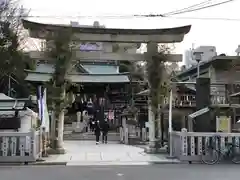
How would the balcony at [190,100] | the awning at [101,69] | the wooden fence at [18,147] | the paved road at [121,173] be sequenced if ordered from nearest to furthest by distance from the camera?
1. the paved road at [121,173]
2. the wooden fence at [18,147]
3. the balcony at [190,100]
4. the awning at [101,69]

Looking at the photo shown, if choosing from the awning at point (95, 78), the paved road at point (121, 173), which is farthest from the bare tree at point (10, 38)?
the paved road at point (121, 173)

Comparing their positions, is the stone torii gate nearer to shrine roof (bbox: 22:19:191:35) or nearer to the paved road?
shrine roof (bbox: 22:19:191:35)

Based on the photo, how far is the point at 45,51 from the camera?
21641 mm

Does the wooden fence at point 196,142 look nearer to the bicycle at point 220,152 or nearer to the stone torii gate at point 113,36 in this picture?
the bicycle at point 220,152

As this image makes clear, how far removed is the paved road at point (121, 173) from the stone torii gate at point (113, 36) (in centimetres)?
679

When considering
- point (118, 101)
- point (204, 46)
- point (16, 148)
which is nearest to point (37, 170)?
point (16, 148)

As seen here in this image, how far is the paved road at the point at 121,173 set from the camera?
41.5 feet

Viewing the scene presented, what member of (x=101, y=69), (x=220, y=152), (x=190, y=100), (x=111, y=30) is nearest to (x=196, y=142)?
(x=220, y=152)

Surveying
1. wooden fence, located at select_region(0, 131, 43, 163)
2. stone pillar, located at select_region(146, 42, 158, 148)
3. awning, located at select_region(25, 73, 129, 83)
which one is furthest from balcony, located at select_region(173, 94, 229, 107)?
wooden fence, located at select_region(0, 131, 43, 163)

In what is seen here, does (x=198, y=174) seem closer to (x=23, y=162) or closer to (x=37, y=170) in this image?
(x=37, y=170)

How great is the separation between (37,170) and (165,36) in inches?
443

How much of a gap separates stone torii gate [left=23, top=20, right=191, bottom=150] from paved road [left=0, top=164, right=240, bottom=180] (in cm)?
679

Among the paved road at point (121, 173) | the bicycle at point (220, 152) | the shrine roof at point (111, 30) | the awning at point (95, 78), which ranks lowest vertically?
the paved road at point (121, 173)

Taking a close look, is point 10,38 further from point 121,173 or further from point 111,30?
point 121,173
